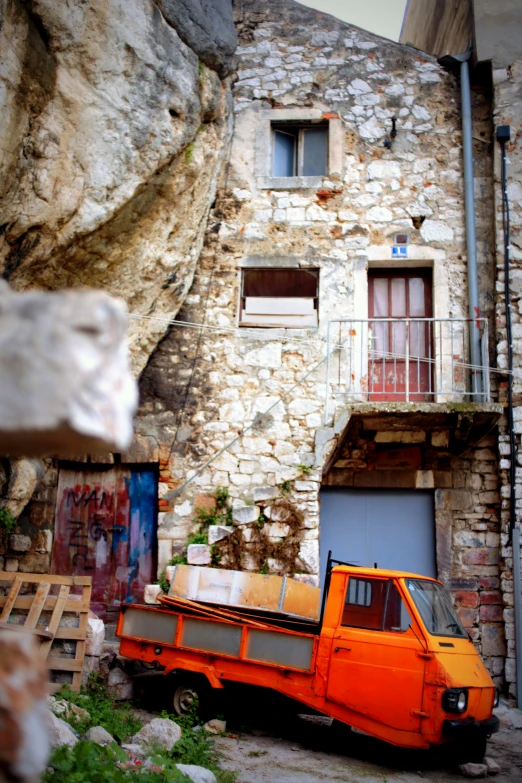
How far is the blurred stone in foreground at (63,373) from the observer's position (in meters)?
1.38

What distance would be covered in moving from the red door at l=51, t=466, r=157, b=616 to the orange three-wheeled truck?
6.32 feet

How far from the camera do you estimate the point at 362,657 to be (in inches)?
223

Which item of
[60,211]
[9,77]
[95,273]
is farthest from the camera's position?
[95,273]

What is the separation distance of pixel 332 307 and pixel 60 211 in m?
3.64

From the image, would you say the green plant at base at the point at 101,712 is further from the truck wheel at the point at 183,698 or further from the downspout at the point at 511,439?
the downspout at the point at 511,439

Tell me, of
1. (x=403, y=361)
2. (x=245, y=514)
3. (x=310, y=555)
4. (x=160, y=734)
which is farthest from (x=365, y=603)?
(x=403, y=361)

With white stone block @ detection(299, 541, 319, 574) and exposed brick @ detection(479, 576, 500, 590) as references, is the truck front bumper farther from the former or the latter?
exposed brick @ detection(479, 576, 500, 590)

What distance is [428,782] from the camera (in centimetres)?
527

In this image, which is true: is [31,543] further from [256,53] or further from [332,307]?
[256,53]

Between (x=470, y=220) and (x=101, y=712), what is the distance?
680cm

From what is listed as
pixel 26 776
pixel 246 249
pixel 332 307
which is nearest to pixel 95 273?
pixel 246 249

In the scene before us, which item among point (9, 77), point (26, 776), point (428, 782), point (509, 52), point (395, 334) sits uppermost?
point (509, 52)

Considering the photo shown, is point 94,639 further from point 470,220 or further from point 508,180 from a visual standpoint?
point 508,180

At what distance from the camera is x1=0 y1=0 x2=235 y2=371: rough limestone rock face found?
6.05 m
